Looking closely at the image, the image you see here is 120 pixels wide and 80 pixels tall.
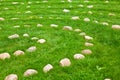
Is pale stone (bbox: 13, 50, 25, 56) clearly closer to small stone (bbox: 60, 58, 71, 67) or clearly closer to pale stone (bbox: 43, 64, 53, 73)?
pale stone (bbox: 43, 64, 53, 73)

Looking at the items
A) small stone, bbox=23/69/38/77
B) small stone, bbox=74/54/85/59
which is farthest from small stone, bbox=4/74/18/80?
small stone, bbox=74/54/85/59

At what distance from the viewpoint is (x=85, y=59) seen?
7227 mm

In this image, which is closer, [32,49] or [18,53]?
[18,53]

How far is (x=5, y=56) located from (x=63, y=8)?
18.5ft

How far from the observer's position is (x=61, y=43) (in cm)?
834

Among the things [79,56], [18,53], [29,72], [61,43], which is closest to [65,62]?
[79,56]

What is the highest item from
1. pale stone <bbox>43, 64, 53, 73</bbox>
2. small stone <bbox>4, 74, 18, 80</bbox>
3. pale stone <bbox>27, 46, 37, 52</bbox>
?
pale stone <bbox>27, 46, 37, 52</bbox>

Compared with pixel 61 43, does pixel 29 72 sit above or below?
below

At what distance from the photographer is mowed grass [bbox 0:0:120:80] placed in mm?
6758

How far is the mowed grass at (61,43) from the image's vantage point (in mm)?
6758

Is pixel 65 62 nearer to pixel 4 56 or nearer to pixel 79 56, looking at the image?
pixel 79 56

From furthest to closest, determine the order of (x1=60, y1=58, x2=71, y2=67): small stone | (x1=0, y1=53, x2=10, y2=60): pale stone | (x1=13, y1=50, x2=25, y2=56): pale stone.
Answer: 1. (x1=13, y1=50, x2=25, y2=56): pale stone
2. (x1=0, y1=53, x2=10, y2=60): pale stone
3. (x1=60, y1=58, x2=71, y2=67): small stone

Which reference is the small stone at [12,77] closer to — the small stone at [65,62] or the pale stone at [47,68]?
the pale stone at [47,68]

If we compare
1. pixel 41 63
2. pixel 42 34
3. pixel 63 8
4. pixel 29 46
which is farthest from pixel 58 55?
pixel 63 8
